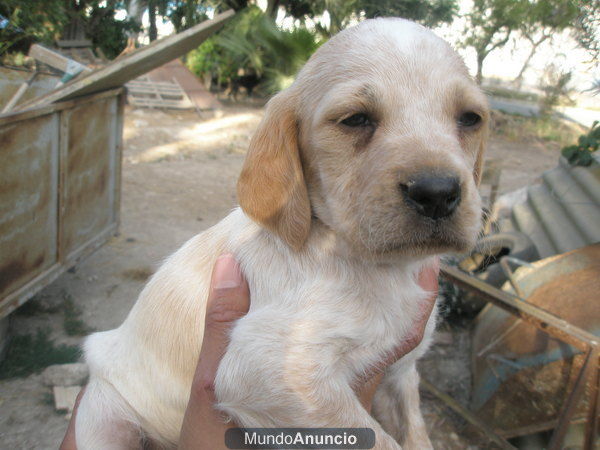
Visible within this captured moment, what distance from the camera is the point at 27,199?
4098 millimetres

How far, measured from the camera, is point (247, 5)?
20.9 m

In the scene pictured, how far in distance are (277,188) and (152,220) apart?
250 inches

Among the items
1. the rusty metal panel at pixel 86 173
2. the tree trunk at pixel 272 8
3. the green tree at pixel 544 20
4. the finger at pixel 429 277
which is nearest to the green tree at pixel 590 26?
the green tree at pixel 544 20

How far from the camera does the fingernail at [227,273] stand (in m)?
2.05

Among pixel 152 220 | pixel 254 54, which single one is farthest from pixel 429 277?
pixel 254 54

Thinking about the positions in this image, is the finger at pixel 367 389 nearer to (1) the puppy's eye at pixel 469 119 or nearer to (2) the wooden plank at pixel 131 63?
(1) the puppy's eye at pixel 469 119

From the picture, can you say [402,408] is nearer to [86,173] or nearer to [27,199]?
[27,199]

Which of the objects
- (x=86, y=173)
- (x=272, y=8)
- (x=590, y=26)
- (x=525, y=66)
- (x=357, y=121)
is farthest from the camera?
(x=272, y=8)

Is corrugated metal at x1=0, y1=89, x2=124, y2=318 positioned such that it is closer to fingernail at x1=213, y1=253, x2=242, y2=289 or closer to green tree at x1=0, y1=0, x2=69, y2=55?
fingernail at x1=213, y1=253, x2=242, y2=289

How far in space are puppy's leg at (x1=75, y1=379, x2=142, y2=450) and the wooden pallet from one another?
14152 mm

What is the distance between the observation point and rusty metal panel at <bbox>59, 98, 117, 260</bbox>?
4703 millimetres

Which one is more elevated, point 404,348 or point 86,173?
point 404,348

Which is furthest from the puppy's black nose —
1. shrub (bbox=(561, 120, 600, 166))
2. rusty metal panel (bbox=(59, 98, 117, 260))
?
rusty metal panel (bbox=(59, 98, 117, 260))

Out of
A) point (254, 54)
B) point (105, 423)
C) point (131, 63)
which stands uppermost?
point (254, 54)
